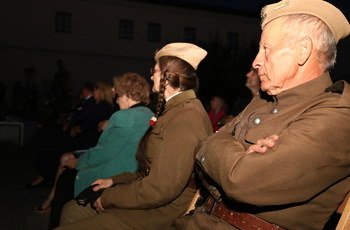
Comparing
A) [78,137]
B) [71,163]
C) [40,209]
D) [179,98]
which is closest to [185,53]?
[179,98]

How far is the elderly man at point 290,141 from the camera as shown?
4.66 ft

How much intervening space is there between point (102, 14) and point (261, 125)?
88.7 ft

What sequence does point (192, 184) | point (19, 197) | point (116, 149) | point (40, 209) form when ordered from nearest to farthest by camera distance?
point (192, 184), point (116, 149), point (40, 209), point (19, 197)

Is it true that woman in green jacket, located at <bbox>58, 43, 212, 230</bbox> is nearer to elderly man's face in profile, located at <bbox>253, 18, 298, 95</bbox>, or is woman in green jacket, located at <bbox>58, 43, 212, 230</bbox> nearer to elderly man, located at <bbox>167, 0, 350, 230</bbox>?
elderly man, located at <bbox>167, 0, 350, 230</bbox>

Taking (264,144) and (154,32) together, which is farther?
(154,32)

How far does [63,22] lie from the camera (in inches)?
1027

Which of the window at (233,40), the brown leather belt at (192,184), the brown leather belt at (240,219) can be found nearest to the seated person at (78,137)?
the brown leather belt at (192,184)

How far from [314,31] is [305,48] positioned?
0.08 metres

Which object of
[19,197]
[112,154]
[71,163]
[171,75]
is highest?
[171,75]

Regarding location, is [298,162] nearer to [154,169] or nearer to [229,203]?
[229,203]

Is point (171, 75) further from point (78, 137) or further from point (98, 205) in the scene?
point (78, 137)

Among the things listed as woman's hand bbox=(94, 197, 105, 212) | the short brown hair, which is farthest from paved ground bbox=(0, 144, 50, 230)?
woman's hand bbox=(94, 197, 105, 212)

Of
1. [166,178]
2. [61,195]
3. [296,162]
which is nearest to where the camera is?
[296,162]

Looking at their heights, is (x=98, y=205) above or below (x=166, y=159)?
below
